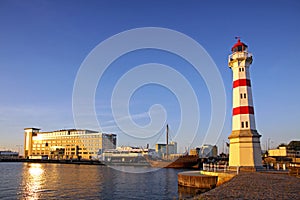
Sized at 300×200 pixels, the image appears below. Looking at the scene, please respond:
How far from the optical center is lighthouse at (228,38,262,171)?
115 feet

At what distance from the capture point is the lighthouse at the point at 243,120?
35125 mm

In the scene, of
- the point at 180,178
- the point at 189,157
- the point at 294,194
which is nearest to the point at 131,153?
the point at 189,157

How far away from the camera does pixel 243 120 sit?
118 ft

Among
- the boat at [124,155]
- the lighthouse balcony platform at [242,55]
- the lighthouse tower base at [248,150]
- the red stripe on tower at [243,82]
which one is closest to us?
the lighthouse tower base at [248,150]

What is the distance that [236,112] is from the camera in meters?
36.8

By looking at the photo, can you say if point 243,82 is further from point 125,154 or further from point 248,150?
point 125,154

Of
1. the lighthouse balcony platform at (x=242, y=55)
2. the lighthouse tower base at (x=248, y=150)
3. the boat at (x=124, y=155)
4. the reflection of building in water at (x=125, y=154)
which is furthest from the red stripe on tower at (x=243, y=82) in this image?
the reflection of building in water at (x=125, y=154)

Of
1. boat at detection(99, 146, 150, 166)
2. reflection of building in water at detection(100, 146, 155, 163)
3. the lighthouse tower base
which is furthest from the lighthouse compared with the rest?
reflection of building in water at detection(100, 146, 155, 163)

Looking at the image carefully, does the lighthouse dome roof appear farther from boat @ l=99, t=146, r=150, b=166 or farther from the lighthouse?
boat @ l=99, t=146, r=150, b=166

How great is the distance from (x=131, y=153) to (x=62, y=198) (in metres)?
150

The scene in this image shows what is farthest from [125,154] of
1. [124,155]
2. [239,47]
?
[239,47]

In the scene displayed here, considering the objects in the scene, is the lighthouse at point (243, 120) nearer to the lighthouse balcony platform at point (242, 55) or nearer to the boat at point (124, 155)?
the lighthouse balcony platform at point (242, 55)

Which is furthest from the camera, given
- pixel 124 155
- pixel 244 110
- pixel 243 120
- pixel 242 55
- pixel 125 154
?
pixel 125 154

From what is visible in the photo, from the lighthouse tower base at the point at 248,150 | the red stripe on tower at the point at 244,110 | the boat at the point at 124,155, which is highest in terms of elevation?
the red stripe on tower at the point at 244,110
